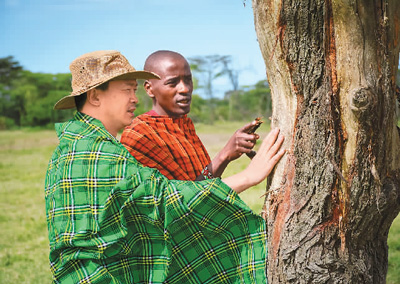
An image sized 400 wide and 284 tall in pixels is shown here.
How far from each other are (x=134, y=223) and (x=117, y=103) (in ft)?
1.96

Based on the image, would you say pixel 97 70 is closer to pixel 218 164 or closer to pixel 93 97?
pixel 93 97

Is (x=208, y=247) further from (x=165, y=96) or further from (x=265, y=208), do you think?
(x=165, y=96)

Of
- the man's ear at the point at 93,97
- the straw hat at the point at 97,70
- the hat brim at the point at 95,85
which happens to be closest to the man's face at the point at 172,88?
the hat brim at the point at 95,85

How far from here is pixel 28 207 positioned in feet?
25.1

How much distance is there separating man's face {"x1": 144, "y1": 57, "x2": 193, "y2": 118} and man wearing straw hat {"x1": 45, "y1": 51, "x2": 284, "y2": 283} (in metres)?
0.39

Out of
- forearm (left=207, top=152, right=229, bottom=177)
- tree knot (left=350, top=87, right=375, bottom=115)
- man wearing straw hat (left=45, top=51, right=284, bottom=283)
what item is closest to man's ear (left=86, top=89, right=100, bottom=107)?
man wearing straw hat (left=45, top=51, right=284, bottom=283)

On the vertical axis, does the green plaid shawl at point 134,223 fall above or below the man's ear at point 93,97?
below

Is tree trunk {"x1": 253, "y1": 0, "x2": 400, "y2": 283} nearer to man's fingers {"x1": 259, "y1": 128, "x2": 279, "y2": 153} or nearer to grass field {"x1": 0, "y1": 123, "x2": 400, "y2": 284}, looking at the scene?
man's fingers {"x1": 259, "y1": 128, "x2": 279, "y2": 153}

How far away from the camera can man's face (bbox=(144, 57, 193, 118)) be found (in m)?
2.65

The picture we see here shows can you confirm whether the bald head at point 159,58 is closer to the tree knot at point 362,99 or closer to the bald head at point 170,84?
the bald head at point 170,84

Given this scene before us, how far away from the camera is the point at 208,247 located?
2156 mm

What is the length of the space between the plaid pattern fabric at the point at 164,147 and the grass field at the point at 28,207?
2.18 ft

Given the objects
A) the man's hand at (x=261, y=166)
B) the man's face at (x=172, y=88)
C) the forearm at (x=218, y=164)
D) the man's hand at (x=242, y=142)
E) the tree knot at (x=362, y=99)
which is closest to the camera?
the tree knot at (x=362, y=99)

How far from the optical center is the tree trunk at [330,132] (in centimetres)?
194
